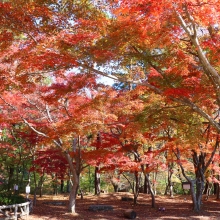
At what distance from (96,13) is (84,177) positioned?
27613 mm

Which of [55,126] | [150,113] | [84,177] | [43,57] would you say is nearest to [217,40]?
[150,113]

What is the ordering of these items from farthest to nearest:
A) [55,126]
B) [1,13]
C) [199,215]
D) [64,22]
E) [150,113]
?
[199,215], [55,126], [150,113], [64,22], [1,13]

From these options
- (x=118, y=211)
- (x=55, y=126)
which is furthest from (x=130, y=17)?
(x=118, y=211)

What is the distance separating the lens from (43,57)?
7.51 m

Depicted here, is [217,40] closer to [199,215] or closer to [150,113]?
[150,113]

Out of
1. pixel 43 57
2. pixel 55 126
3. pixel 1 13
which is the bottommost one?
pixel 55 126

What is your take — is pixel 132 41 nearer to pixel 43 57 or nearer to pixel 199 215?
pixel 43 57

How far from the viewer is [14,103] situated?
1424cm

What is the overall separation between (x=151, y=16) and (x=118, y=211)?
1078 cm

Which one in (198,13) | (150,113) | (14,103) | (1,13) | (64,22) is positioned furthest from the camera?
(14,103)

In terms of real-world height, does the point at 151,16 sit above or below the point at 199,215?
above

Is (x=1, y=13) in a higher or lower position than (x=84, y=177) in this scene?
higher

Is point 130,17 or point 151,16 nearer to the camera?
point 151,16

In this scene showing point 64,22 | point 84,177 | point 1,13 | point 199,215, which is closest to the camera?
point 1,13
